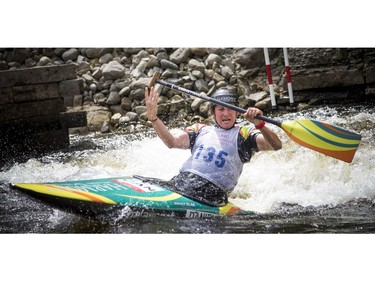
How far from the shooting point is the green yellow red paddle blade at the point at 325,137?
2811 mm

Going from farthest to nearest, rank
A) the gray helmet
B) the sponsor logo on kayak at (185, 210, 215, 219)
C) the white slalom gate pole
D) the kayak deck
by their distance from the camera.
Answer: the white slalom gate pole < the gray helmet < the sponsor logo on kayak at (185, 210, 215, 219) < the kayak deck

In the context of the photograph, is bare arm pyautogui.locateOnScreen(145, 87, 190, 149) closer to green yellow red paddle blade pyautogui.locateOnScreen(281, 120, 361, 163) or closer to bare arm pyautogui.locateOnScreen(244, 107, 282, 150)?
bare arm pyautogui.locateOnScreen(244, 107, 282, 150)

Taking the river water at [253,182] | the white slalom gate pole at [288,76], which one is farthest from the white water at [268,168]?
the white slalom gate pole at [288,76]

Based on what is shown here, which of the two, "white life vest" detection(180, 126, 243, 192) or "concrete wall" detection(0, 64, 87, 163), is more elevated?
"concrete wall" detection(0, 64, 87, 163)

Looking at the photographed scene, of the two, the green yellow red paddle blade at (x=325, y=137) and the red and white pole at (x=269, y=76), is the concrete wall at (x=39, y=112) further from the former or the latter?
the green yellow red paddle blade at (x=325, y=137)

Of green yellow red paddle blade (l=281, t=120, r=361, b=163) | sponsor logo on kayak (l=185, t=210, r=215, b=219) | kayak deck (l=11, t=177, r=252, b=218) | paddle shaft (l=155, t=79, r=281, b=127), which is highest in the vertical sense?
paddle shaft (l=155, t=79, r=281, b=127)

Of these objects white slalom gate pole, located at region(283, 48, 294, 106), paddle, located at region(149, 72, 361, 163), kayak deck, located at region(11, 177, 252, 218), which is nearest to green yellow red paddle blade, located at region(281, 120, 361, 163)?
paddle, located at region(149, 72, 361, 163)

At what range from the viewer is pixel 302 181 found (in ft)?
10.1

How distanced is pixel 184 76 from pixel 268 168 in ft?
2.11

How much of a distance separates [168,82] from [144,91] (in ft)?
0.43

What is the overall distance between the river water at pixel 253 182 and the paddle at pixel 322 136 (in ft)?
0.25

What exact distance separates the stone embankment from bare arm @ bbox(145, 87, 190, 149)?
77mm

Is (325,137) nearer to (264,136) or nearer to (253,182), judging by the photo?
(264,136)

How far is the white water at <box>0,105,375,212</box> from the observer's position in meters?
2.95
